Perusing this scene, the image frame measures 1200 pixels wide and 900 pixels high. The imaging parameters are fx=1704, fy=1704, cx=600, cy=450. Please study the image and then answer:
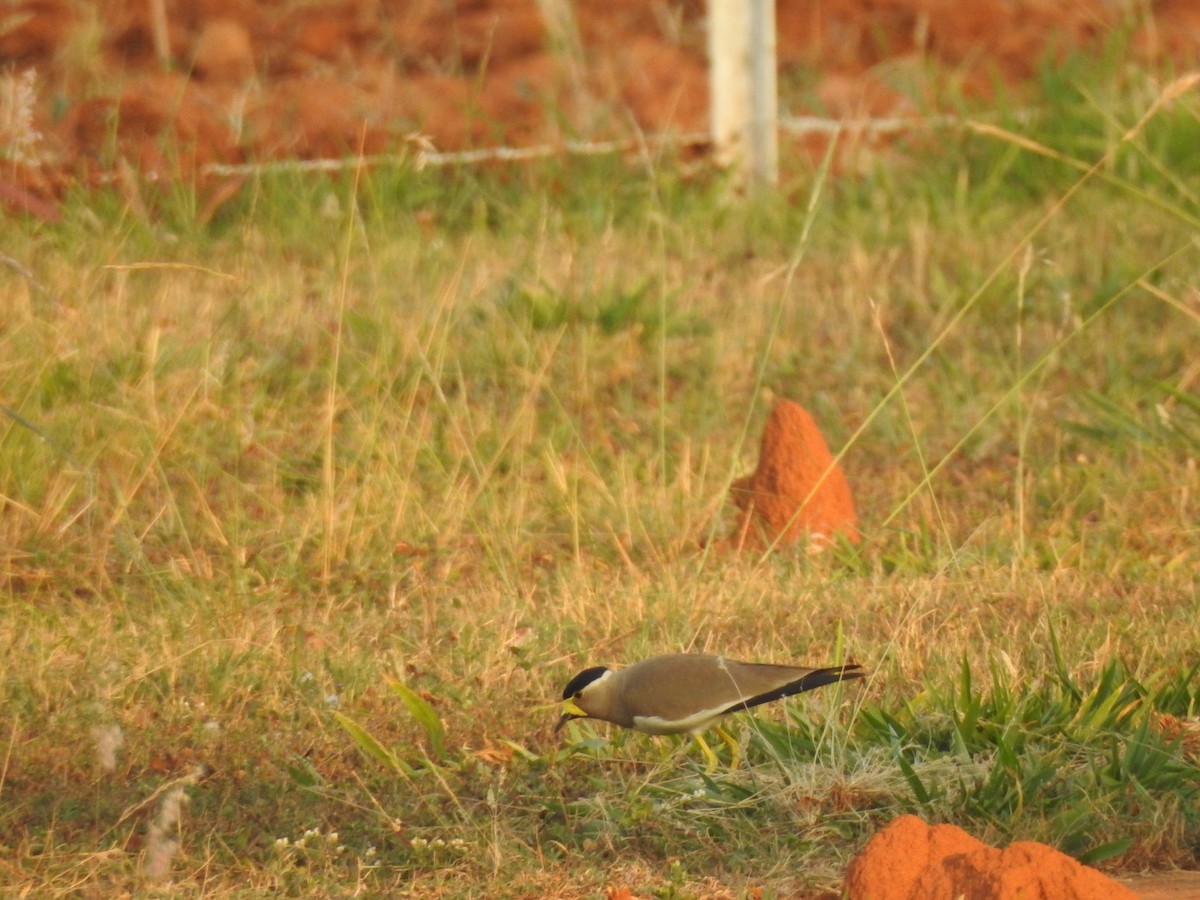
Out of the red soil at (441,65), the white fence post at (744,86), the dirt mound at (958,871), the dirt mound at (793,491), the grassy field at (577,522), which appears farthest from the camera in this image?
the white fence post at (744,86)

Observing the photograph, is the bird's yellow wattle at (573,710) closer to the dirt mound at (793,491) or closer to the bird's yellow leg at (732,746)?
the bird's yellow leg at (732,746)

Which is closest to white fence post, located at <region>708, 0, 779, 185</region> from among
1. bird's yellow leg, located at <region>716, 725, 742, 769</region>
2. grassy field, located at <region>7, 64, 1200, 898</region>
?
grassy field, located at <region>7, 64, 1200, 898</region>

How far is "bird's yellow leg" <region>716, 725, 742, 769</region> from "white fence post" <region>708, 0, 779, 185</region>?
365cm

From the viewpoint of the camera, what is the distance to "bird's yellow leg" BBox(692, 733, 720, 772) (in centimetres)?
301

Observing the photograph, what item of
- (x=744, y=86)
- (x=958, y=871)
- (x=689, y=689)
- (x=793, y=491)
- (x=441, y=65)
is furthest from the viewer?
(x=441, y=65)

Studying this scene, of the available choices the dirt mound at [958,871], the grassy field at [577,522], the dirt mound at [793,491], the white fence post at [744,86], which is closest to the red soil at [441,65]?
the white fence post at [744,86]

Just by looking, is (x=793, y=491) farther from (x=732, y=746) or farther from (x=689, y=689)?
(x=689, y=689)

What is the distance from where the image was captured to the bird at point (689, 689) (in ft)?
9.52

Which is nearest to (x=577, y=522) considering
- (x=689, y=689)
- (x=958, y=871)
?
(x=689, y=689)

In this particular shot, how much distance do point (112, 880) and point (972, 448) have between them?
A: 2.99 m

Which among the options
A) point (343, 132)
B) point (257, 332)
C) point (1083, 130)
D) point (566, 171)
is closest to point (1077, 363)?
point (1083, 130)

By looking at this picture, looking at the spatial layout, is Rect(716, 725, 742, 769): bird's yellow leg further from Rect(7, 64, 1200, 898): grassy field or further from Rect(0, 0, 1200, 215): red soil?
Rect(0, 0, 1200, 215): red soil

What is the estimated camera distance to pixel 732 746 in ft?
9.98

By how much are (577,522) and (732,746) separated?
127 centimetres
